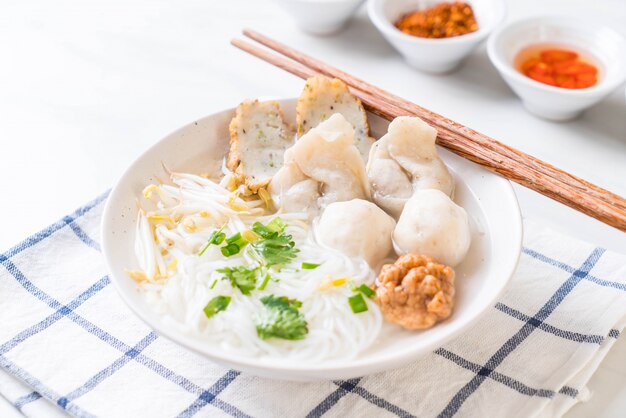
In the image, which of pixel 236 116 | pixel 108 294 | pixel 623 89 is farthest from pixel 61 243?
pixel 623 89

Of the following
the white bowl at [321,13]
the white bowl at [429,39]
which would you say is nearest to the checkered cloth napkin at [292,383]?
the white bowl at [429,39]

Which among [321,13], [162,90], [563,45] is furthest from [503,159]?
[162,90]

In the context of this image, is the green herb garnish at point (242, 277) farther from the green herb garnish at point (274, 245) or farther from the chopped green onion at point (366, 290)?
the chopped green onion at point (366, 290)

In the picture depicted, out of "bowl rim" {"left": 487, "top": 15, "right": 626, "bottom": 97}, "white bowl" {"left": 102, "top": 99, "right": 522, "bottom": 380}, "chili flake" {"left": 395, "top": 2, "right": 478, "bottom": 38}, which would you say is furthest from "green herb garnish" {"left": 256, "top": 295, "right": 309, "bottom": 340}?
"chili flake" {"left": 395, "top": 2, "right": 478, "bottom": 38}

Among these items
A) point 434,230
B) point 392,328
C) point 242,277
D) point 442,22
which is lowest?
point 442,22

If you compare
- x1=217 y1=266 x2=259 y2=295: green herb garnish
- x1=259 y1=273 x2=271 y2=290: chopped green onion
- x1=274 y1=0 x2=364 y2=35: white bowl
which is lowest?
x1=274 y1=0 x2=364 y2=35: white bowl

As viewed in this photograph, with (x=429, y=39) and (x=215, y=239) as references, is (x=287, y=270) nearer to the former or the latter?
(x=215, y=239)

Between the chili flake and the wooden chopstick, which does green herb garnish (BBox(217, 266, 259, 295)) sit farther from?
the chili flake

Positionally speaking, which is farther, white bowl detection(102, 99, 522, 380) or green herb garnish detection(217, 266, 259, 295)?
green herb garnish detection(217, 266, 259, 295)
